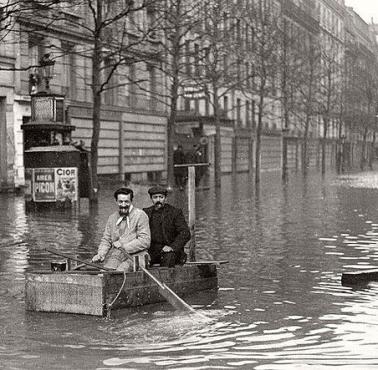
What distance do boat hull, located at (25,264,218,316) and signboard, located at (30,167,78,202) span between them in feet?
46.4

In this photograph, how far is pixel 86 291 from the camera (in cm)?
925

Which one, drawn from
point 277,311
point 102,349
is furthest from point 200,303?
point 102,349

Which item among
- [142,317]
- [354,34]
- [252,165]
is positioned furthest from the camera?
[354,34]

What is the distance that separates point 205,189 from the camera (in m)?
39.2

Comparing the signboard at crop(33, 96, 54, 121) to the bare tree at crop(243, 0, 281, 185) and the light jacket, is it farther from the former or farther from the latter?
the bare tree at crop(243, 0, 281, 185)

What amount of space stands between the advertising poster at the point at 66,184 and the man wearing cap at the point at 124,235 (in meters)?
13.6

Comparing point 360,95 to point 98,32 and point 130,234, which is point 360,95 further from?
point 130,234

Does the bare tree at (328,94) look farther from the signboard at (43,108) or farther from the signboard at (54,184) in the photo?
the signboard at (54,184)

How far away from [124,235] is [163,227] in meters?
0.60

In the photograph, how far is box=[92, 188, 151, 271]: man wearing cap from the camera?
33.8 feet

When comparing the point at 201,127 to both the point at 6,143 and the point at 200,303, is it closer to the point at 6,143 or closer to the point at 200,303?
the point at 6,143

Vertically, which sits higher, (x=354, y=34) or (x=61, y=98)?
(x=354, y=34)

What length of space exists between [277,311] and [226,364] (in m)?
2.57

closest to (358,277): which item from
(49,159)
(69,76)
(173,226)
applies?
(173,226)
